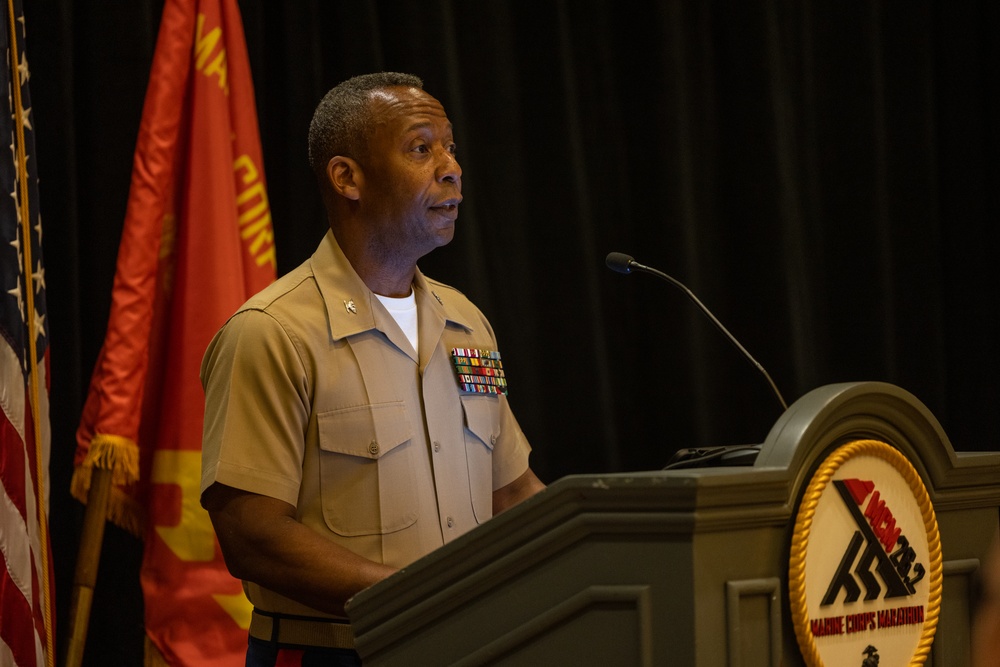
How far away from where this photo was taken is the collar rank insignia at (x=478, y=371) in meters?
1.96

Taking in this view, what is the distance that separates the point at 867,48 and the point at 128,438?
2597 millimetres

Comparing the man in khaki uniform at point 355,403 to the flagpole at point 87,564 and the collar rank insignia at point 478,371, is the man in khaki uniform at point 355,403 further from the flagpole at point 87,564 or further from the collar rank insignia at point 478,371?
the flagpole at point 87,564

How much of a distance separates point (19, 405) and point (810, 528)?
1.67 m

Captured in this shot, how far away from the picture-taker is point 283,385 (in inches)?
67.8

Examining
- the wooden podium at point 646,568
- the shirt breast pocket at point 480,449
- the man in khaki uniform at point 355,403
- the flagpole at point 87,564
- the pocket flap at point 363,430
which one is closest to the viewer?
the wooden podium at point 646,568

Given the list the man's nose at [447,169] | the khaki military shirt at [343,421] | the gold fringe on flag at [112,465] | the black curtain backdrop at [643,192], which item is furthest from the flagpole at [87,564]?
the man's nose at [447,169]

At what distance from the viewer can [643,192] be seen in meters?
3.42

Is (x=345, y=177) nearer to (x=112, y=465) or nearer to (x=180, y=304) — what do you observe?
(x=180, y=304)

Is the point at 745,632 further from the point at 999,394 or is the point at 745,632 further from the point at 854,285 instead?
the point at 999,394

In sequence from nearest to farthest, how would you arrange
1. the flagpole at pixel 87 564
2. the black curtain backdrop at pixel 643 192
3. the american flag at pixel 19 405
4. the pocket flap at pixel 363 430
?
1. the pocket flap at pixel 363 430
2. the american flag at pixel 19 405
3. the flagpole at pixel 87 564
4. the black curtain backdrop at pixel 643 192

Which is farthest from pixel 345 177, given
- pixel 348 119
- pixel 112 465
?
pixel 112 465

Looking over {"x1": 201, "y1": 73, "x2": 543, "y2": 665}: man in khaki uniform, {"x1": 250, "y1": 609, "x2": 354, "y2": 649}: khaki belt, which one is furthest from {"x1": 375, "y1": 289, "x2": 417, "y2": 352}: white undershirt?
{"x1": 250, "y1": 609, "x2": 354, "y2": 649}: khaki belt

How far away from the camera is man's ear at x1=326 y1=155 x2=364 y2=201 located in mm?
1971

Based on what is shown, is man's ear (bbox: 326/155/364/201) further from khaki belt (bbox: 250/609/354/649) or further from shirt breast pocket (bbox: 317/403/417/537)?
khaki belt (bbox: 250/609/354/649)
